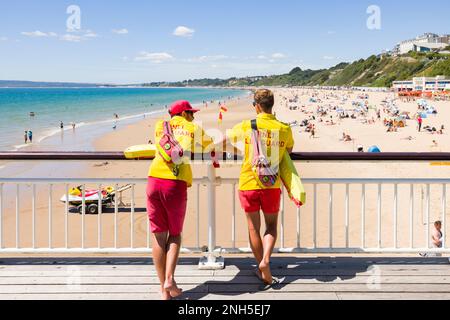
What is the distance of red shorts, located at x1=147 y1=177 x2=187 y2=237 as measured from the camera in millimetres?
3965

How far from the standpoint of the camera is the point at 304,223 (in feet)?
40.0

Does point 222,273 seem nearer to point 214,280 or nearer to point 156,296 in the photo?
point 214,280

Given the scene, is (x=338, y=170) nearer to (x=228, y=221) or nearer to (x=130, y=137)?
(x=228, y=221)

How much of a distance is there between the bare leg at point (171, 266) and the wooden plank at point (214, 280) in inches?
12.4

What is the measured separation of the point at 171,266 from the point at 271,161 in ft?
3.73

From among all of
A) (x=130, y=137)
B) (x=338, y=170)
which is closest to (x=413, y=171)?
(x=338, y=170)

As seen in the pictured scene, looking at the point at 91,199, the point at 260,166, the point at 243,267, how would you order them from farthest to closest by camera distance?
1. the point at 91,199
2. the point at 243,267
3. the point at 260,166

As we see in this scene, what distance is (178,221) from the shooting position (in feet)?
13.2

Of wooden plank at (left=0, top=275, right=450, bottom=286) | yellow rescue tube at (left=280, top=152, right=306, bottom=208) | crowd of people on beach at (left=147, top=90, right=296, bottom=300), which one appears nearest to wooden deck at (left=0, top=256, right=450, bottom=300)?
wooden plank at (left=0, top=275, right=450, bottom=286)

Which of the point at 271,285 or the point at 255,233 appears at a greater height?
the point at 255,233

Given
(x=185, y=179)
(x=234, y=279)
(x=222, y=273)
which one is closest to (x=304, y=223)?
(x=222, y=273)

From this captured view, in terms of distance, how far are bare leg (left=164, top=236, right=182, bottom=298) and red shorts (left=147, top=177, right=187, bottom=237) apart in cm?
7

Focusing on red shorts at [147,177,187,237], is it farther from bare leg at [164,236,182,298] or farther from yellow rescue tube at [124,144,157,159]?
yellow rescue tube at [124,144,157,159]
